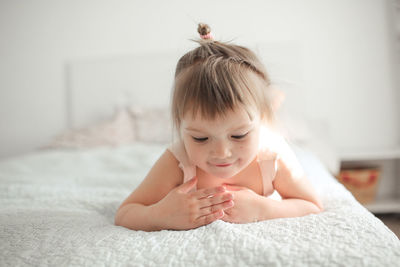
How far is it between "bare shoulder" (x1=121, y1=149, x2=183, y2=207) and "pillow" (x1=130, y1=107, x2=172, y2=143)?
4.55 ft

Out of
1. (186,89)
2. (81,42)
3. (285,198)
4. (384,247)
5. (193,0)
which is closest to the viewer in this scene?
(384,247)

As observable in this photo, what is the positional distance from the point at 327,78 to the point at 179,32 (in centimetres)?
128

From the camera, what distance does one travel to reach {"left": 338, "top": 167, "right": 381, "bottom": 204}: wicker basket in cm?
219

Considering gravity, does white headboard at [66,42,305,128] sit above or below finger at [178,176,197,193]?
above

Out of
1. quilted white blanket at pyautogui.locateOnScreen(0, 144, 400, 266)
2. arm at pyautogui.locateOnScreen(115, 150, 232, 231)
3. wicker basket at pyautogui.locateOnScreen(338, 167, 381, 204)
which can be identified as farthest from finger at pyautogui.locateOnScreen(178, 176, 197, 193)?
wicker basket at pyautogui.locateOnScreen(338, 167, 381, 204)

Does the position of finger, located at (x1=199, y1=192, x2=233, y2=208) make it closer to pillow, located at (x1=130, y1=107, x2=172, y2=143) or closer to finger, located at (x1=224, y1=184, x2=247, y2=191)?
finger, located at (x1=224, y1=184, x2=247, y2=191)

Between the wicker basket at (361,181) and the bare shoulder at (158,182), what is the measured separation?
5.51ft

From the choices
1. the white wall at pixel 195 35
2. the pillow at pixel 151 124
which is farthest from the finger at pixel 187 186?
the white wall at pixel 195 35

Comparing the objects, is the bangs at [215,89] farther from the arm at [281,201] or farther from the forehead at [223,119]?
the arm at [281,201]

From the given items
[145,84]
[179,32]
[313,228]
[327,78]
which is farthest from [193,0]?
[313,228]

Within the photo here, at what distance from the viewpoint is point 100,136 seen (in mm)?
2264

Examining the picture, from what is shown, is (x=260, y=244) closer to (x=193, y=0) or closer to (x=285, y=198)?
(x=285, y=198)

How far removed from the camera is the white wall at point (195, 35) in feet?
8.38

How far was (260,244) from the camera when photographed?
0.55 meters
